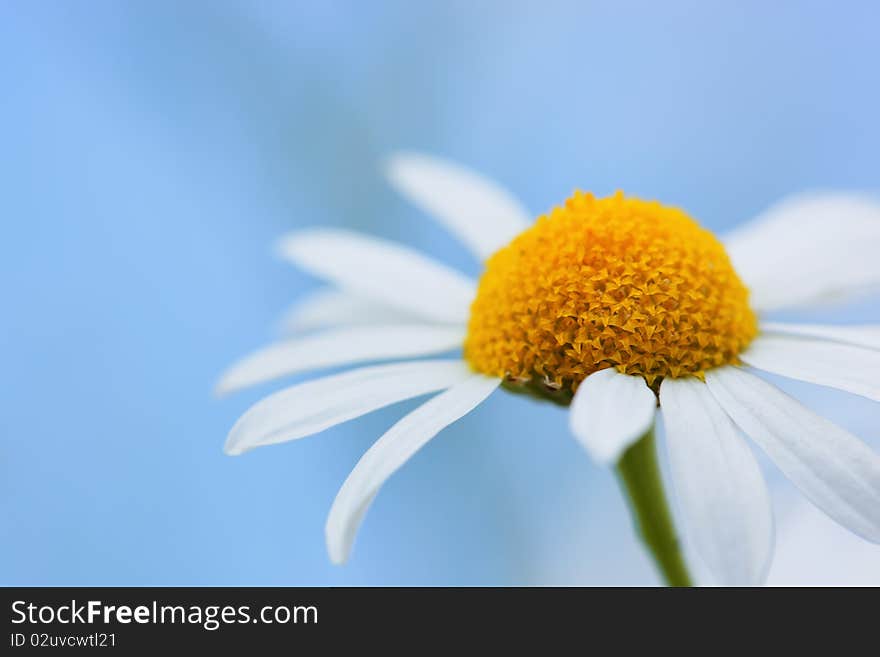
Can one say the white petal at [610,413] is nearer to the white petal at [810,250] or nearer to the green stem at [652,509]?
the green stem at [652,509]

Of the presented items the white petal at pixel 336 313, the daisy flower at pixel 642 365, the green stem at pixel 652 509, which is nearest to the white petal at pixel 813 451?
the daisy flower at pixel 642 365

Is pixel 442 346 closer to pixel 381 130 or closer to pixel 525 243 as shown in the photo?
pixel 525 243

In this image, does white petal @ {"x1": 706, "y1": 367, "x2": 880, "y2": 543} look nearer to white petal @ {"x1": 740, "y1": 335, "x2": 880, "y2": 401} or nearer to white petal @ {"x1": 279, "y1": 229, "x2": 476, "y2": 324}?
white petal @ {"x1": 740, "y1": 335, "x2": 880, "y2": 401}

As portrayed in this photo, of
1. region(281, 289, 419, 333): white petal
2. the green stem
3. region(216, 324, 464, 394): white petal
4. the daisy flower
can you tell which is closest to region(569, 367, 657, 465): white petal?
the daisy flower

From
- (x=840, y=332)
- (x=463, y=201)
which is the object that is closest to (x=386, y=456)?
(x=840, y=332)

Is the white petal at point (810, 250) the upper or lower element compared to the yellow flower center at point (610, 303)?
upper
